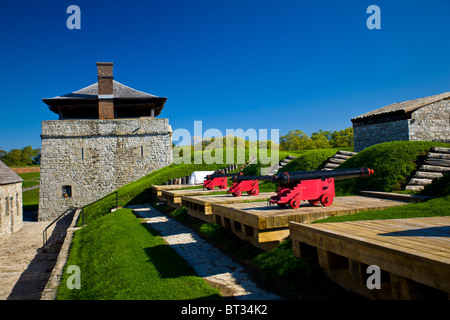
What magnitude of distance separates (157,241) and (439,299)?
593cm

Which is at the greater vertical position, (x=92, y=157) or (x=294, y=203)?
(x=92, y=157)

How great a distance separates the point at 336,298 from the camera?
10.6 feet

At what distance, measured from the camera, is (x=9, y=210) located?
1916cm

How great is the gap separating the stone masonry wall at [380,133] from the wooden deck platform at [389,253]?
12.5m

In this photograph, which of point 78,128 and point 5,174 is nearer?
point 5,174

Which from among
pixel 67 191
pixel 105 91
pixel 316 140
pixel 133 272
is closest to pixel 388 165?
pixel 133 272

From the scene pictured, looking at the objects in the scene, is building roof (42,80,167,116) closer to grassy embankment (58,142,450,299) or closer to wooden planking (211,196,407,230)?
grassy embankment (58,142,450,299)

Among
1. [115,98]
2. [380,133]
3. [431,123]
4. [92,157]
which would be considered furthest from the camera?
[115,98]

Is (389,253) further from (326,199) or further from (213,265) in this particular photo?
(213,265)

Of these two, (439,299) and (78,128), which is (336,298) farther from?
(78,128)

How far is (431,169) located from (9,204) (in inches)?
893

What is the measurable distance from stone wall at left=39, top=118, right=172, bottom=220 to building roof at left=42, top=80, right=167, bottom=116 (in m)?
1.83
